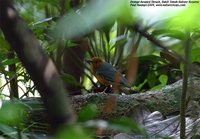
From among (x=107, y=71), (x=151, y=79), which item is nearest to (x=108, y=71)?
(x=107, y=71)

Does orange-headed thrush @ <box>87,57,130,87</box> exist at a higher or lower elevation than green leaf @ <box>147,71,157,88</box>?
higher

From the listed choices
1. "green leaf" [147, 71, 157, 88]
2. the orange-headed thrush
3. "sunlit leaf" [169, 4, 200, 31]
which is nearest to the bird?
the orange-headed thrush

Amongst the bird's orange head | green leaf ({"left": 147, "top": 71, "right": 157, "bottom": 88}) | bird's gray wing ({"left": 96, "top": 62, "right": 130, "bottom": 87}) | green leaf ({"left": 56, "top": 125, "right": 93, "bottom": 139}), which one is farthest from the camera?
the bird's orange head

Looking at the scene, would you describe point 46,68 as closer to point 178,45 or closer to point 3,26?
point 3,26

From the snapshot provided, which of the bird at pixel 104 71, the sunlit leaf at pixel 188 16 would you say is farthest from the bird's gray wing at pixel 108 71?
the sunlit leaf at pixel 188 16

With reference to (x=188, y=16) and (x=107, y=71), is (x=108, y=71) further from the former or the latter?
(x=188, y=16)

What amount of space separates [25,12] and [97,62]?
65 centimetres

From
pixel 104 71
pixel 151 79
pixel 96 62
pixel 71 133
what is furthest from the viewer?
pixel 96 62

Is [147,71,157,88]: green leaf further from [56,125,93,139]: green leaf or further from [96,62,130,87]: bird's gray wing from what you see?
[56,125,93,139]: green leaf

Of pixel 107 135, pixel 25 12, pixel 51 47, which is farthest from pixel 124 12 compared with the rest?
pixel 25 12

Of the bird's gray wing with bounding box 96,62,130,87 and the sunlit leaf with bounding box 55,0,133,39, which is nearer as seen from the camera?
the sunlit leaf with bounding box 55,0,133,39

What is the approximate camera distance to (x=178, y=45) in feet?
2.64

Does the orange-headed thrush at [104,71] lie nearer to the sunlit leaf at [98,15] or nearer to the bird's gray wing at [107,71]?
the bird's gray wing at [107,71]

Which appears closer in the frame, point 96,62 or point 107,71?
point 107,71
